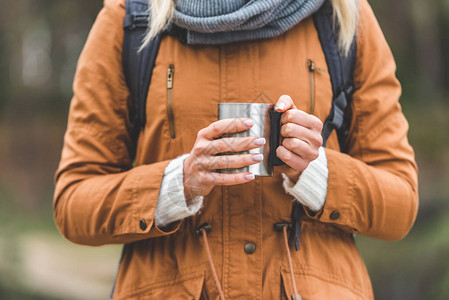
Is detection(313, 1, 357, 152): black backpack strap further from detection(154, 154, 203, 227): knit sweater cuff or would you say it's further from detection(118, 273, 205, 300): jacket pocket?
detection(118, 273, 205, 300): jacket pocket

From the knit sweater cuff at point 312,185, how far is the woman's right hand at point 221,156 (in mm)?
256

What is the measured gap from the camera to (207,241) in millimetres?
1553

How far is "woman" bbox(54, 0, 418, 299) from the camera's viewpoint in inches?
60.7

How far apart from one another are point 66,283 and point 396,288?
152 inches

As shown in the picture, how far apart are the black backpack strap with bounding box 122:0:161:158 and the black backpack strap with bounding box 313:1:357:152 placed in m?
0.55

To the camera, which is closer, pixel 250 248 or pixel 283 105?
pixel 283 105

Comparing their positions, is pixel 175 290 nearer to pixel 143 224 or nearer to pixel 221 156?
pixel 143 224

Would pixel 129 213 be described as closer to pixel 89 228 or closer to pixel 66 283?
pixel 89 228

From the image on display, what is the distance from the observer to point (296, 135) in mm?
1339

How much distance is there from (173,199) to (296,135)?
44 cm

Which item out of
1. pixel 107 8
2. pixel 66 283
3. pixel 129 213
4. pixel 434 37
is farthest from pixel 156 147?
pixel 434 37

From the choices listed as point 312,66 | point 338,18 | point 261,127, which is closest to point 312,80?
point 312,66

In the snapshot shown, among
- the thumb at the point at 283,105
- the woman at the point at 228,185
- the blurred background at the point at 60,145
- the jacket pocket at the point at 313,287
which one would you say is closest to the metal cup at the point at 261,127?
the thumb at the point at 283,105

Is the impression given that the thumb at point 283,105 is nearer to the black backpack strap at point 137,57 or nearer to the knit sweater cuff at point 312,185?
the knit sweater cuff at point 312,185
